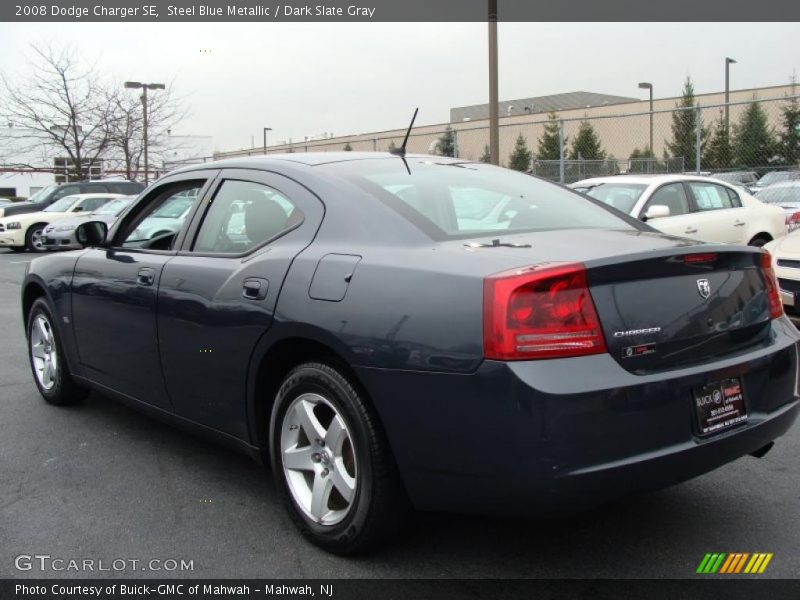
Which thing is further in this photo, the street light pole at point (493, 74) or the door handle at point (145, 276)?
the street light pole at point (493, 74)

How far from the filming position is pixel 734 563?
2.83m

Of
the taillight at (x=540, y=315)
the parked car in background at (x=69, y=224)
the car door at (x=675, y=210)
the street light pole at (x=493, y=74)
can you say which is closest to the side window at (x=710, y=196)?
the car door at (x=675, y=210)

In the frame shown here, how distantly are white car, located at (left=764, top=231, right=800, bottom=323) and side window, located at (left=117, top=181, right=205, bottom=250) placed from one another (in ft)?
17.2

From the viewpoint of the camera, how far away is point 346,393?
2793 mm

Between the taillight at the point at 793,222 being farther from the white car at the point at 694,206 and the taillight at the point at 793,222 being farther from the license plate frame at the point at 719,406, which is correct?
the license plate frame at the point at 719,406

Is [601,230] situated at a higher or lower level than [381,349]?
higher

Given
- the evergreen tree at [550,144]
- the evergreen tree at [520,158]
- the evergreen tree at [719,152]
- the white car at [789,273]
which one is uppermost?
the evergreen tree at [550,144]

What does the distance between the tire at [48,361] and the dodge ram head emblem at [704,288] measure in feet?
12.7

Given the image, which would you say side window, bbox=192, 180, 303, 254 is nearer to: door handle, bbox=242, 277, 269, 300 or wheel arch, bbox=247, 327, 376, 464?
door handle, bbox=242, 277, 269, 300

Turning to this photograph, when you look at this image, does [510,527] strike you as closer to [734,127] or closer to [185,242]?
[185,242]

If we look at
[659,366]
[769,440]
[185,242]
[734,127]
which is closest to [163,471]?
[185,242]

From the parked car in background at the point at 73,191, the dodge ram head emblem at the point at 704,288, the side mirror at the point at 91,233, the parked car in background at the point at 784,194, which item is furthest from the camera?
the parked car in background at the point at 73,191

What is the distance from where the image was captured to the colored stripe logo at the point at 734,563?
9.14ft

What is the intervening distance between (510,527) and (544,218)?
4.37 ft
